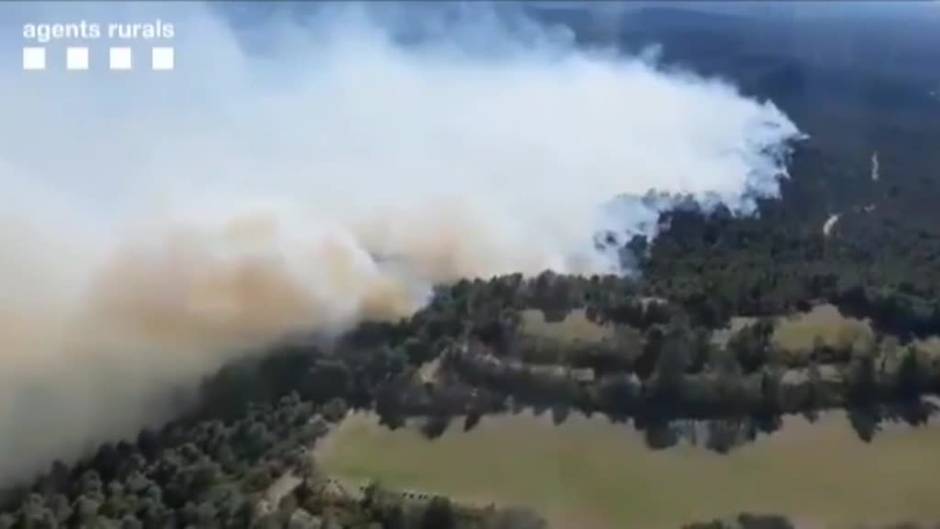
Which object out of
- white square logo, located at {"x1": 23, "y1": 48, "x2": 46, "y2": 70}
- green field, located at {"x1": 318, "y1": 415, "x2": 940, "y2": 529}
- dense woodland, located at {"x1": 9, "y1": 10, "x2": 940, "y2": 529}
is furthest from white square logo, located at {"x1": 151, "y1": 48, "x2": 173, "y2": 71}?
green field, located at {"x1": 318, "y1": 415, "x2": 940, "y2": 529}

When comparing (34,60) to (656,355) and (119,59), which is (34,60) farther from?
(656,355)

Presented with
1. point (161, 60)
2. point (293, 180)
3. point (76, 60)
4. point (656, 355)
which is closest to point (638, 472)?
point (656, 355)

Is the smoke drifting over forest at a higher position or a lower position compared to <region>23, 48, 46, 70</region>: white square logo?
lower

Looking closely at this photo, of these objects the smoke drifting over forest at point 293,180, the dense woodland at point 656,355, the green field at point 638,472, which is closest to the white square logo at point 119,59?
the smoke drifting over forest at point 293,180

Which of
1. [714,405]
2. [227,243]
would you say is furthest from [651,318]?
[227,243]

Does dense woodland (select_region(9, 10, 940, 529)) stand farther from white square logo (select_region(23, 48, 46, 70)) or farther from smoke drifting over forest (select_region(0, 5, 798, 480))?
white square logo (select_region(23, 48, 46, 70))
